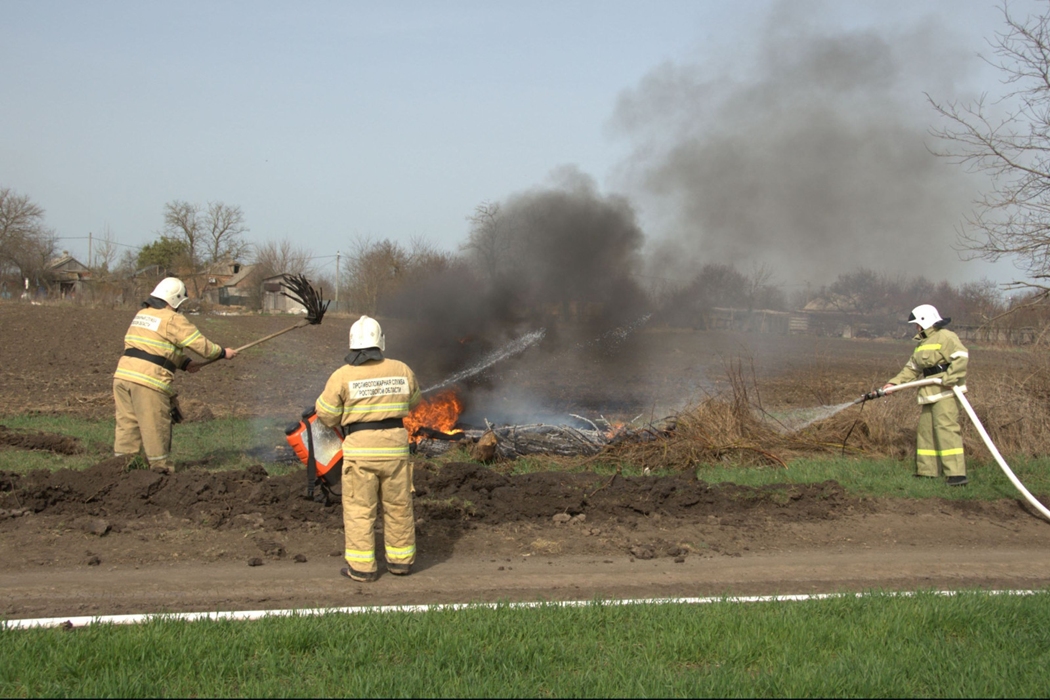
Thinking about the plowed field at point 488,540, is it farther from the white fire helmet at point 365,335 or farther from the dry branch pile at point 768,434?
the white fire helmet at point 365,335

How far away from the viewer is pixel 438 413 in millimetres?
11469

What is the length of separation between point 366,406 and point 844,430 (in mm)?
8020

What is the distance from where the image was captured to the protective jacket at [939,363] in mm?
9195

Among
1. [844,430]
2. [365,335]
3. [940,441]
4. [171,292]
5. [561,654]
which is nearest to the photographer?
[561,654]

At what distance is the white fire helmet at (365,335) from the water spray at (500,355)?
260 inches

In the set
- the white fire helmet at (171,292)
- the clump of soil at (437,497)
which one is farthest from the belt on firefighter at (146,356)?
the clump of soil at (437,497)

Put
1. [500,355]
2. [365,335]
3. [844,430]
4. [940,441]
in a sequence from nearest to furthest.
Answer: [365,335] < [940,441] < [844,430] < [500,355]

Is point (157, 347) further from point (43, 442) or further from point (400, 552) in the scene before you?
point (400, 552)

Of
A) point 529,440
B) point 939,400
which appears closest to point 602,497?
point 529,440

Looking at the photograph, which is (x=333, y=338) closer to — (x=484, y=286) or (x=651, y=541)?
(x=484, y=286)

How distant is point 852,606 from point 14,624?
4.98 meters

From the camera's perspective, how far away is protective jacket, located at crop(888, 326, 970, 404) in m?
9.20

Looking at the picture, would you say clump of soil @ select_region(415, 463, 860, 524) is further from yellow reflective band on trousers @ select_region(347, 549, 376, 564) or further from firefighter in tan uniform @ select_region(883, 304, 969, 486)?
firefighter in tan uniform @ select_region(883, 304, 969, 486)

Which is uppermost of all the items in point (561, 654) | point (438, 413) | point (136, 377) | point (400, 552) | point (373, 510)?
point (136, 377)
